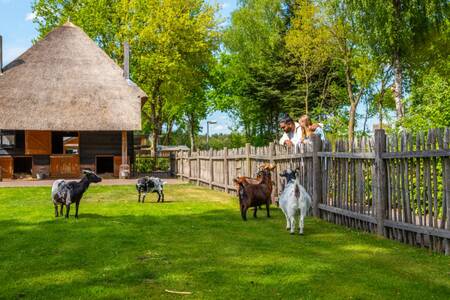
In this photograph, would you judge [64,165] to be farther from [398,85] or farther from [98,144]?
[398,85]

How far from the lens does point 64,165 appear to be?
93.5ft

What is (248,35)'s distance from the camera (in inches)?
2189

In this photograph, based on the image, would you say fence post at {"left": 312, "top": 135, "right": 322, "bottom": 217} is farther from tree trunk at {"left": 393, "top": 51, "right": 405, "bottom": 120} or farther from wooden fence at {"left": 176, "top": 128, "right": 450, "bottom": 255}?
tree trunk at {"left": 393, "top": 51, "right": 405, "bottom": 120}

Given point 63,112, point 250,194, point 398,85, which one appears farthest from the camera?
point 398,85

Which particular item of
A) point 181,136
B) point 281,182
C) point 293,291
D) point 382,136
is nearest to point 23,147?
point 281,182

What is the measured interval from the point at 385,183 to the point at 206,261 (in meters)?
3.44

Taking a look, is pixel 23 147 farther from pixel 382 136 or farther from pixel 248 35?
pixel 248 35

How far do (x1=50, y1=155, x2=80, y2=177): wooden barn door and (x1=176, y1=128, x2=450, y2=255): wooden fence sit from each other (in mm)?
18707

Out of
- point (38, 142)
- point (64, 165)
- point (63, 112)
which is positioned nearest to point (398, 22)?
point (63, 112)

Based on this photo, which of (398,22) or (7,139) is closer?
(7,139)

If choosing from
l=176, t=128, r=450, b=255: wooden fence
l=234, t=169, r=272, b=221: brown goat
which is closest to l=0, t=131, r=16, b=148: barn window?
l=176, t=128, r=450, b=255: wooden fence

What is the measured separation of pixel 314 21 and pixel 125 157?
21.8 metres

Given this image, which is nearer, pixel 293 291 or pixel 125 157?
pixel 293 291

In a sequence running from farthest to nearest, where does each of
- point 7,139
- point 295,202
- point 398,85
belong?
point 7,139
point 398,85
point 295,202
